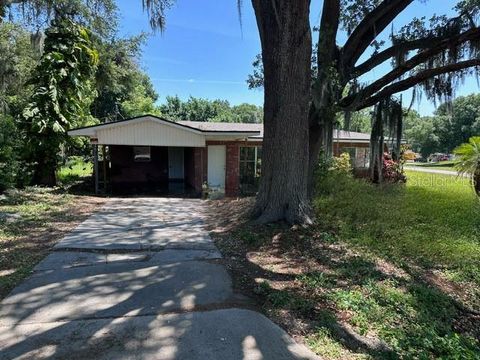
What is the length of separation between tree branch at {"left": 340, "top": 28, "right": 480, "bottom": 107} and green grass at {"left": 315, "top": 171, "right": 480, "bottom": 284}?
222 centimetres

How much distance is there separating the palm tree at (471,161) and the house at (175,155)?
150 inches

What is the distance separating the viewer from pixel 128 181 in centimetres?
1678

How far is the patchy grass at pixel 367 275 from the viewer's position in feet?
11.4

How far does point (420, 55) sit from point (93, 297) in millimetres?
7788

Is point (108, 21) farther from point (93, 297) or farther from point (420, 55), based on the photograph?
point (93, 297)

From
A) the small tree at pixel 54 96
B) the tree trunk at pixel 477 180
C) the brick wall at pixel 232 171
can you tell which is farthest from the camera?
the brick wall at pixel 232 171

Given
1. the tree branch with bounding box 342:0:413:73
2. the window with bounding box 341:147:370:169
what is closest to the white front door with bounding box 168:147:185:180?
the window with bounding box 341:147:370:169

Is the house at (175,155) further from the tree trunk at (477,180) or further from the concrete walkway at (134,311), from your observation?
the concrete walkway at (134,311)

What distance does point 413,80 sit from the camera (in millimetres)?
8289

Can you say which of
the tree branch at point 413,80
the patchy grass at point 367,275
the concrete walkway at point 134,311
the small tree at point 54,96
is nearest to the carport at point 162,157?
the small tree at point 54,96

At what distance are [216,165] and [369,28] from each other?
26.5 feet

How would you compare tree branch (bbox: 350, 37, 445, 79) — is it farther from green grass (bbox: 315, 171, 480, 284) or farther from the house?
the house

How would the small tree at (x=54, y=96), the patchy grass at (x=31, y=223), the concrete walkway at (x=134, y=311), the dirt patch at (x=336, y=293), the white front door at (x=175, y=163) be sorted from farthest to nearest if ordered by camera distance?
the white front door at (x=175, y=163) < the small tree at (x=54, y=96) < the patchy grass at (x=31, y=223) < the dirt patch at (x=336, y=293) < the concrete walkway at (x=134, y=311)

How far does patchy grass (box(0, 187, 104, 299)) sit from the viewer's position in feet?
16.6
